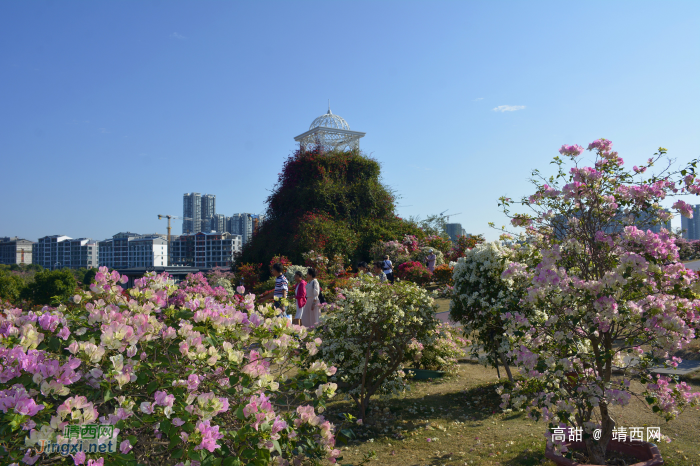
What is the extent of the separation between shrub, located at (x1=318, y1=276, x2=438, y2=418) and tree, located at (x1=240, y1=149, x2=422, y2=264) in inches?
431

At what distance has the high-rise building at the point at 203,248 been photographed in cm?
12294

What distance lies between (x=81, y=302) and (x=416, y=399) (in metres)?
3.84

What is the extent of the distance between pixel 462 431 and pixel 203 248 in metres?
128

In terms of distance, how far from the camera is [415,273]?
47.3 feet

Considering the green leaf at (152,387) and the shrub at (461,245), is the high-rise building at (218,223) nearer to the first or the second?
the shrub at (461,245)

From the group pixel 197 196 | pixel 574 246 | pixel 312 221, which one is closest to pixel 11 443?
pixel 574 246

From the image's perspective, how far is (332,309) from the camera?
4957mm

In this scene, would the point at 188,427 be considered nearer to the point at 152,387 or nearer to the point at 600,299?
the point at 152,387

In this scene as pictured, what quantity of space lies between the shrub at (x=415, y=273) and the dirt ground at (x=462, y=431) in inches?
351

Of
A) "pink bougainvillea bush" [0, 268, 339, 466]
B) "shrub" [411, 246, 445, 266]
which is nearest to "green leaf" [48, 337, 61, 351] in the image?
"pink bougainvillea bush" [0, 268, 339, 466]

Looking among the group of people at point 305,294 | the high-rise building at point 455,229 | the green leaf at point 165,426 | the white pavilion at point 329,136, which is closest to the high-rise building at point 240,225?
the high-rise building at point 455,229

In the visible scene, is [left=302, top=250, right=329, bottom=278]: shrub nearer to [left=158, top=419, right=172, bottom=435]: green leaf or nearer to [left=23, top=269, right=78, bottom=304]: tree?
[left=158, top=419, right=172, bottom=435]: green leaf

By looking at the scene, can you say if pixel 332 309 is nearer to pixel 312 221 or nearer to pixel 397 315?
pixel 397 315

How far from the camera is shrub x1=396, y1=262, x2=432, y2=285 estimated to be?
1445 centimetres
